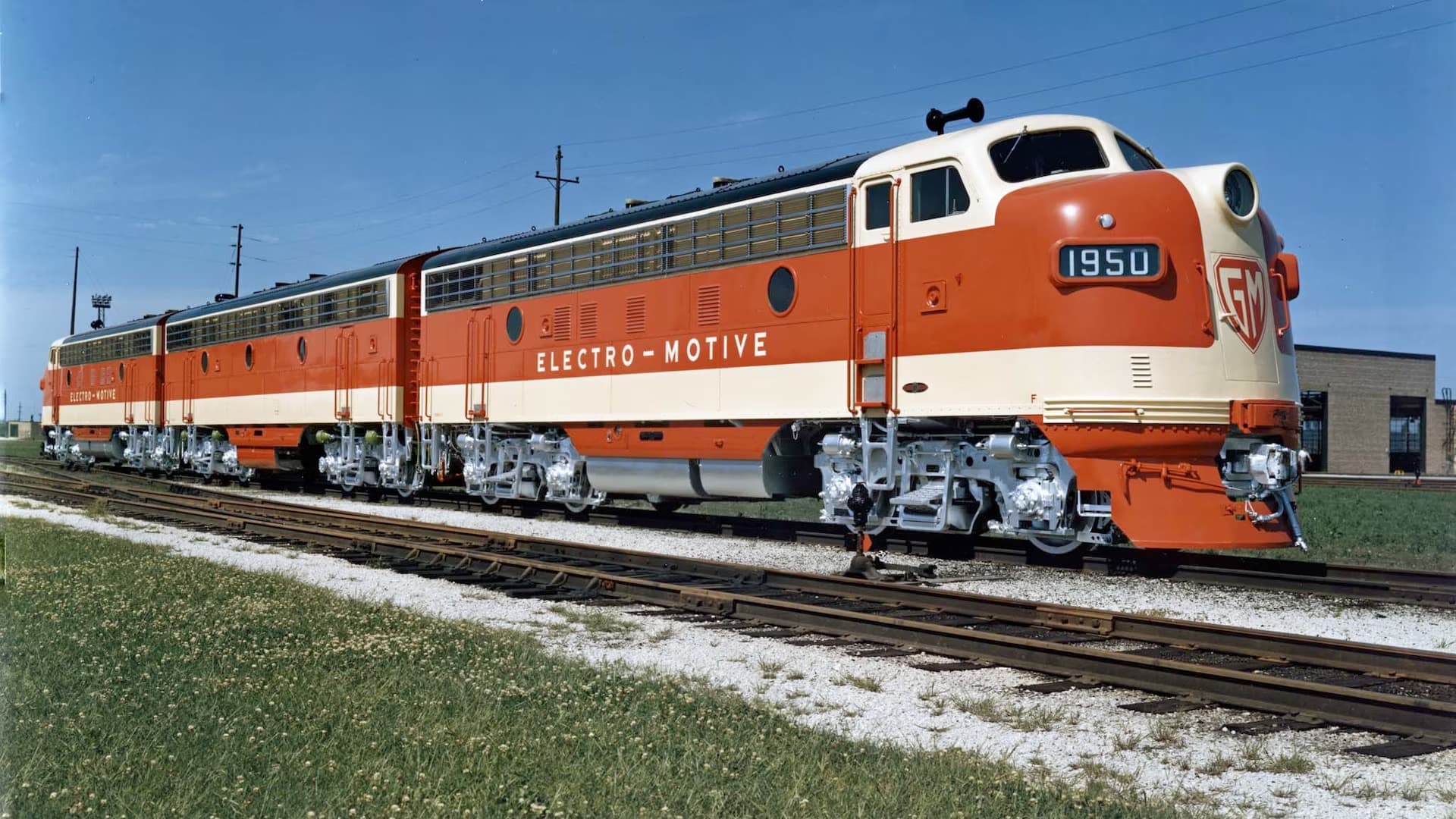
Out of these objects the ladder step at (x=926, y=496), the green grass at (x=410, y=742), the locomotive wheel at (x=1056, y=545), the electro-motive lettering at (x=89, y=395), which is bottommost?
the green grass at (x=410, y=742)

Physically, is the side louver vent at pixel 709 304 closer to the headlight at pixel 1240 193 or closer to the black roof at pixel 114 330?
the headlight at pixel 1240 193

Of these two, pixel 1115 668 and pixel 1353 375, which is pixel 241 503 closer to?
pixel 1115 668

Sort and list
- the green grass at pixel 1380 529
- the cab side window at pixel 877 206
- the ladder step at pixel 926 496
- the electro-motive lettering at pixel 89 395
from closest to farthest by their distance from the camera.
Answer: the ladder step at pixel 926 496 → the cab side window at pixel 877 206 → the green grass at pixel 1380 529 → the electro-motive lettering at pixel 89 395

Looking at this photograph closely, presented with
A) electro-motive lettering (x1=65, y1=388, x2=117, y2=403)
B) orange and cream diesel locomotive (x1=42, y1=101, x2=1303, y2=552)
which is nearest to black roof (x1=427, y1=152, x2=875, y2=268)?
orange and cream diesel locomotive (x1=42, y1=101, x2=1303, y2=552)

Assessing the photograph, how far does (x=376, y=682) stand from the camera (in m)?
6.71

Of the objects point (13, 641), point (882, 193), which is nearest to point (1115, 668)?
point (882, 193)

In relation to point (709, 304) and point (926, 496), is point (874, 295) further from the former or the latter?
point (709, 304)

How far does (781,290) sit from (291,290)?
15981 millimetres

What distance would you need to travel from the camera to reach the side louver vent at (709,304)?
14.1 metres

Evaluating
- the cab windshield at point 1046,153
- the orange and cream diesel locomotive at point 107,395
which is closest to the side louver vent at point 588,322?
the cab windshield at point 1046,153

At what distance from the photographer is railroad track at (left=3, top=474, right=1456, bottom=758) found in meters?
6.35

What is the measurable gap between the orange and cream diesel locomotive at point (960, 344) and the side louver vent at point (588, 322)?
0.04m

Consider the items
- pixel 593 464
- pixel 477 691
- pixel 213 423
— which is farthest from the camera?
pixel 213 423

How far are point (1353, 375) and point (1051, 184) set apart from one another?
48904mm
